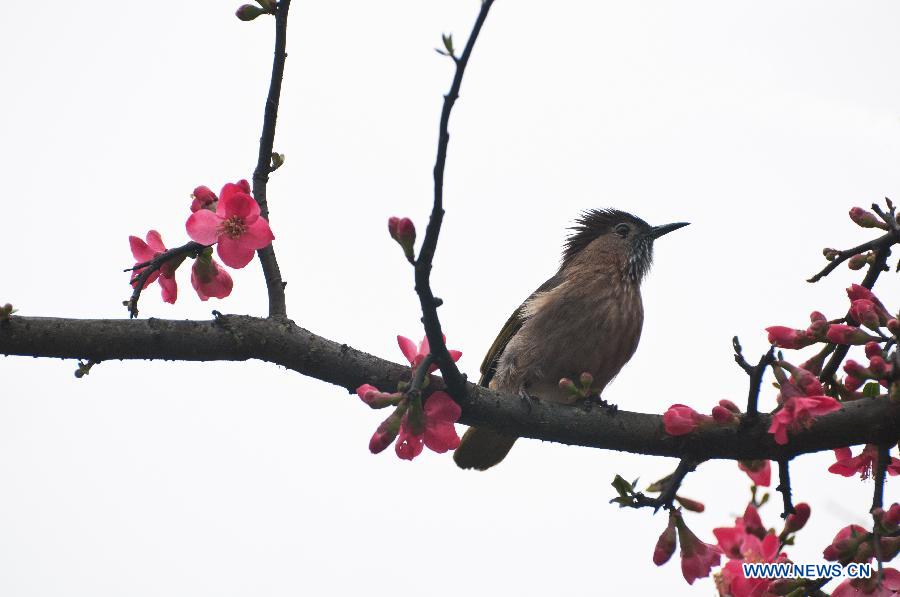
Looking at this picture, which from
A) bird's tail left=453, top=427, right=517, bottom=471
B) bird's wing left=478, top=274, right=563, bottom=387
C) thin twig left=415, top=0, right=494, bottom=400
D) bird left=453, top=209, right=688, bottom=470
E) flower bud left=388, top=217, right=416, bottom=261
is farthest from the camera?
bird's wing left=478, top=274, right=563, bottom=387

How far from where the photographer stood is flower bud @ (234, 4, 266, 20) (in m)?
2.97

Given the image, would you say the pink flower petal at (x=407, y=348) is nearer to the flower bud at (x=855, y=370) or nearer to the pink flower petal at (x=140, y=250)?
the pink flower petal at (x=140, y=250)

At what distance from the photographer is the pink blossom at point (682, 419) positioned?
2.99 m

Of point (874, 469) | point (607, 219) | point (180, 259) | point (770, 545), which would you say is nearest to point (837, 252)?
point (874, 469)

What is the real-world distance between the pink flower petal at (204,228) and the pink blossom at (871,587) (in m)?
2.11

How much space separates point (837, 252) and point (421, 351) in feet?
5.15

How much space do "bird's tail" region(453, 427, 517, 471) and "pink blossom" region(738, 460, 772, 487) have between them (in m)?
1.82

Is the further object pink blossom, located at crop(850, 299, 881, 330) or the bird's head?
the bird's head

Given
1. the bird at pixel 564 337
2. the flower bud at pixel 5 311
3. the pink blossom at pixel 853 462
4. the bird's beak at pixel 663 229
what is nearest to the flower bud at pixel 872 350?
the pink blossom at pixel 853 462

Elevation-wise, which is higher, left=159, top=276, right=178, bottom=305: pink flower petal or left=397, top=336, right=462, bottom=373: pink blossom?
left=159, top=276, right=178, bottom=305: pink flower petal

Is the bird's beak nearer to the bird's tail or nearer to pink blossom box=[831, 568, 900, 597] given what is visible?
the bird's tail

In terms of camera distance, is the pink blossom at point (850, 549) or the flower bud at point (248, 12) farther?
the flower bud at point (248, 12)

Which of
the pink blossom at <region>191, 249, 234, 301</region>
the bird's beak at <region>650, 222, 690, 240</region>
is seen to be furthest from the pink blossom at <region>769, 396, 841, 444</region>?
the bird's beak at <region>650, 222, 690, 240</region>

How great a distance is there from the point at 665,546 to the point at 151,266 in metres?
1.91
